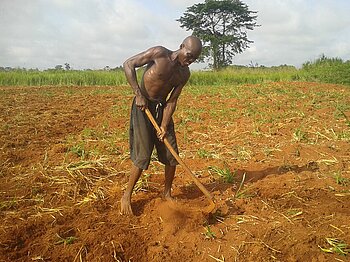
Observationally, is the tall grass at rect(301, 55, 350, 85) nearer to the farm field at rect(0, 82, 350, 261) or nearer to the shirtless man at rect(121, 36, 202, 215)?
the farm field at rect(0, 82, 350, 261)

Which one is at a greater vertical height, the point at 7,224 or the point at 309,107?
the point at 309,107

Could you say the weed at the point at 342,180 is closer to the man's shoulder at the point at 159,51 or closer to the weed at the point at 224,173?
the weed at the point at 224,173

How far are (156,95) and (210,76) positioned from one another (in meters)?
18.0

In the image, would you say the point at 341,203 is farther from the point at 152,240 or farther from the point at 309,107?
the point at 309,107

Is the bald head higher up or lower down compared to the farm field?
higher up

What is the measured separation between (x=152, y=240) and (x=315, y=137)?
4.05 m

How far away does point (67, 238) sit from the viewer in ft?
8.84

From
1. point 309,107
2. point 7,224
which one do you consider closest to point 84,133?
point 7,224

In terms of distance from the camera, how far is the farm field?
2627 millimetres

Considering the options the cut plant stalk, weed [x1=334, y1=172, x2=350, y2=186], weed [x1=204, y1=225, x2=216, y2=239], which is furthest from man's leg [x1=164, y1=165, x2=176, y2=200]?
weed [x1=334, y1=172, x2=350, y2=186]

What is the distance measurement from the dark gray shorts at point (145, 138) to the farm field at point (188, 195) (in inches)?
19.3

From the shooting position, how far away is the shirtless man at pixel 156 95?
9.57 ft

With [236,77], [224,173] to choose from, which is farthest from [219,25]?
[224,173]

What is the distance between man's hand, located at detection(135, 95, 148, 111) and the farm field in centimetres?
99
